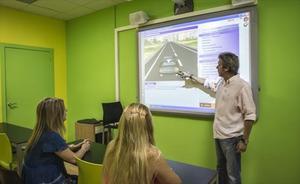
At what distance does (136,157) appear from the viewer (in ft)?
3.59

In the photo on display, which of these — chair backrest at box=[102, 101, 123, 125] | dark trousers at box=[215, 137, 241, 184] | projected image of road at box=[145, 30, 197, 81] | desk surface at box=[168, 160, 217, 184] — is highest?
projected image of road at box=[145, 30, 197, 81]

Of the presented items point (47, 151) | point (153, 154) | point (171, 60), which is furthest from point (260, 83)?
point (47, 151)

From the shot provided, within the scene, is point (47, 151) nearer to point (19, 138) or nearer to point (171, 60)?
point (19, 138)

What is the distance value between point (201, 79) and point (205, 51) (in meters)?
0.36

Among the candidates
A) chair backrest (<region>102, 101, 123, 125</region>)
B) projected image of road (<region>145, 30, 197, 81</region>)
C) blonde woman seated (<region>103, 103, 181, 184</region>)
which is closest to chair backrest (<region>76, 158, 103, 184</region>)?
blonde woman seated (<region>103, 103, 181, 184</region>)

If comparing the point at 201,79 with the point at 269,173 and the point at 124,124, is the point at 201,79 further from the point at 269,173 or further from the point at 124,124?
the point at 124,124

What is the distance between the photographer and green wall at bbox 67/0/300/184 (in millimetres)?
2461

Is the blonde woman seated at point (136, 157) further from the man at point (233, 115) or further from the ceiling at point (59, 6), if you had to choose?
the ceiling at point (59, 6)

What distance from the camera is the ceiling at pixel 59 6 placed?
3.91 meters

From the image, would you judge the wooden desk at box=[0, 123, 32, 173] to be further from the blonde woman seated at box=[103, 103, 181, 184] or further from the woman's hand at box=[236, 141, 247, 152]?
the woman's hand at box=[236, 141, 247, 152]

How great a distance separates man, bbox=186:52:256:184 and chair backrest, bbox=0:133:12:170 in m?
2.09

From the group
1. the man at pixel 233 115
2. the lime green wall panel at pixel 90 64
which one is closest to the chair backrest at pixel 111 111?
the lime green wall panel at pixel 90 64

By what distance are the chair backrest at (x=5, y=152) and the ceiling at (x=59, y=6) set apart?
256cm

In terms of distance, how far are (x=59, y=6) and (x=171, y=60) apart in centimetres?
233
